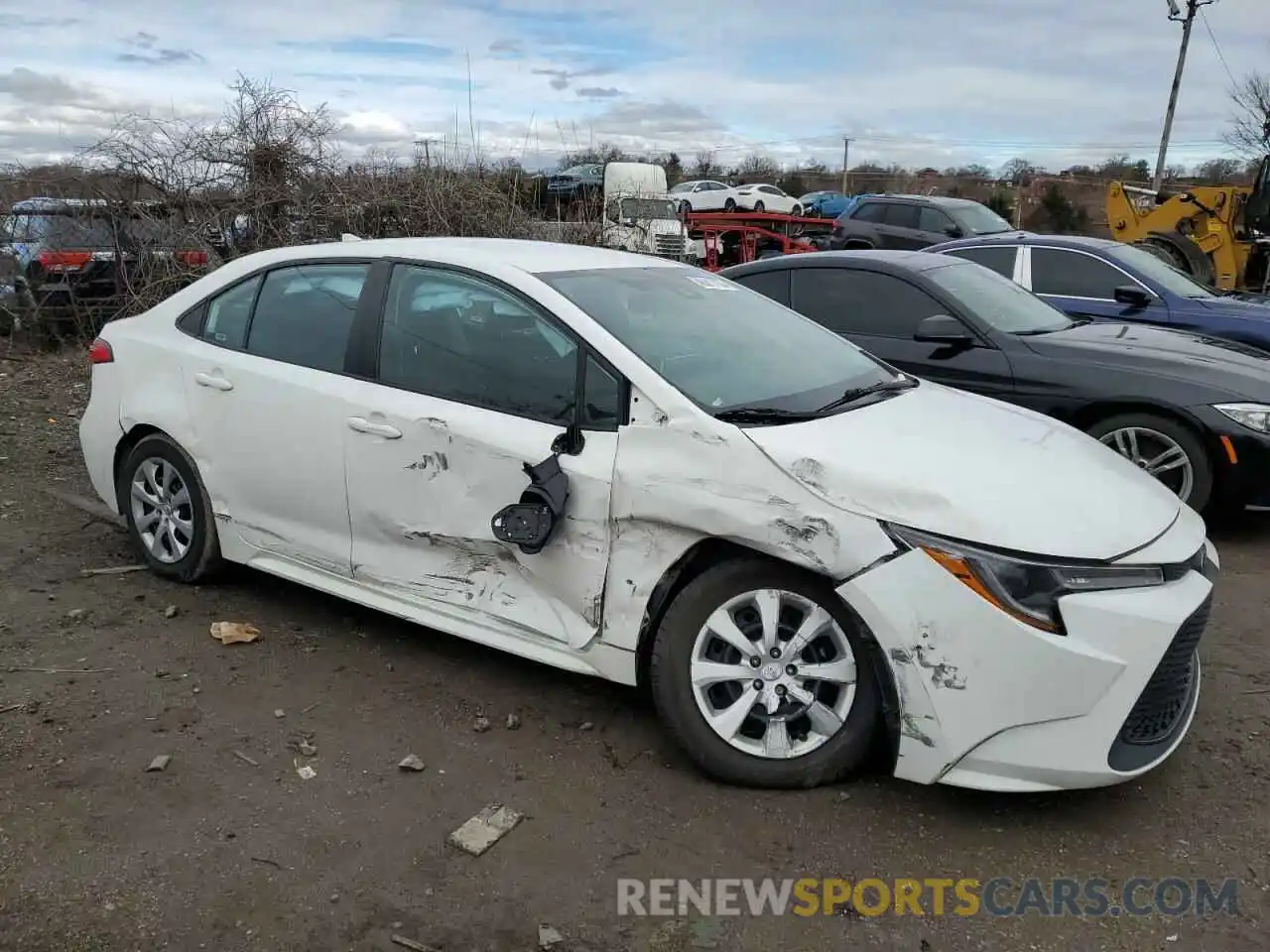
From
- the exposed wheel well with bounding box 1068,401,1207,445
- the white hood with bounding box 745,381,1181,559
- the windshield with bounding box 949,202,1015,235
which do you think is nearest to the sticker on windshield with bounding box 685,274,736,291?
the white hood with bounding box 745,381,1181,559

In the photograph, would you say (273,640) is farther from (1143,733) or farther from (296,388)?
(1143,733)

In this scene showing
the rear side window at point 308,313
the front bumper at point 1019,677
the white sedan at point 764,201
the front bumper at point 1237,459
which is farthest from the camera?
the white sedan at point 764,201

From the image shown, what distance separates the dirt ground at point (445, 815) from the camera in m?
2.56

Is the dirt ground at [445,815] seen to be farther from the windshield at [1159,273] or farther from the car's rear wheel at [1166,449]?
the windshield at [1159,273]

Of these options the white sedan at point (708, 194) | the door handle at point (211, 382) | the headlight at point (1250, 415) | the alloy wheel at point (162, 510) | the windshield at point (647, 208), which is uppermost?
the white sedan at point (708, 194)

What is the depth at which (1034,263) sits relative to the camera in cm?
825

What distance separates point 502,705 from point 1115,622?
206 cm

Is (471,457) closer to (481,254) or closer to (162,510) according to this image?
(481,254)

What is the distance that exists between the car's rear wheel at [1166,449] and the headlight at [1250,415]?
0.66ft

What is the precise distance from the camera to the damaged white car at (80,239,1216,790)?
2.78 meters

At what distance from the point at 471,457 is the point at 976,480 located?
1.65 meters

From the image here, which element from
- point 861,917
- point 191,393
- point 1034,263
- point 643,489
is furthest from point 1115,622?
point 1034,263

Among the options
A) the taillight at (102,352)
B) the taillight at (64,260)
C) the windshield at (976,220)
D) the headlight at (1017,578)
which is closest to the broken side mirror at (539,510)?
the headlight at (1017,578)

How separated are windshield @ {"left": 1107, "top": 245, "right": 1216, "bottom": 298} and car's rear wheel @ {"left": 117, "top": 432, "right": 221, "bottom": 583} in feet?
22.4
